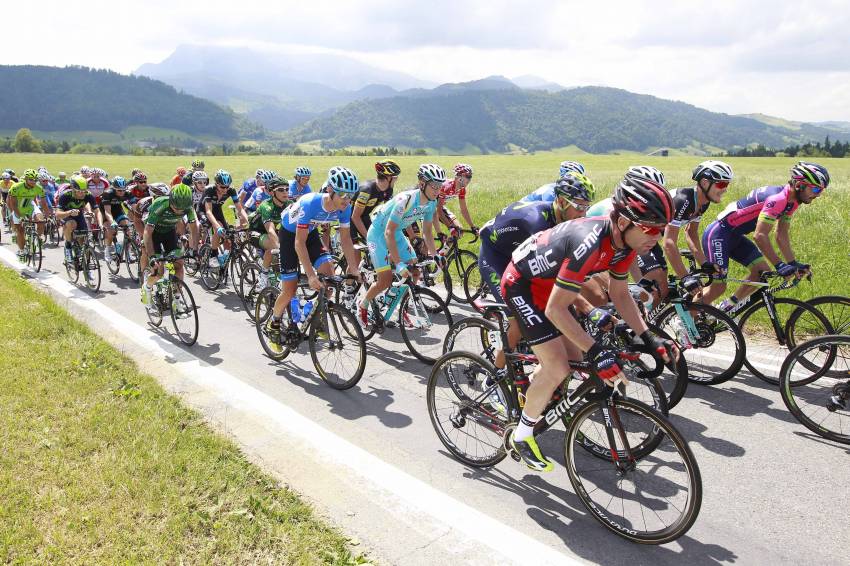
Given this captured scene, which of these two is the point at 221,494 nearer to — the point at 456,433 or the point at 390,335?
the point at 456,433

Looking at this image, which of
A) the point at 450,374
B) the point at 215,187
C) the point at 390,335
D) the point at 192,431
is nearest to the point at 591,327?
the point at 450,374

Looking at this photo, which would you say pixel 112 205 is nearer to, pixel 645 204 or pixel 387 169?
pixel 387 169

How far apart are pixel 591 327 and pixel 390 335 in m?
3.52

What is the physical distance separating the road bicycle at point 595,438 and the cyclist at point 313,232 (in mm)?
2321

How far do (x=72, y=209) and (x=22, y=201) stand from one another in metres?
3.49

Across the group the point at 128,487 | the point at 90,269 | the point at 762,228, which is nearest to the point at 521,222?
the point at 762,228

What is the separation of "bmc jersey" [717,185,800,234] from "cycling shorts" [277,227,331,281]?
536 centimetres

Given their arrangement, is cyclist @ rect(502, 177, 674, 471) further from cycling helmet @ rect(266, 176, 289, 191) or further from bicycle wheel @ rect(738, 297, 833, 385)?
cycling helmet @ rect(266, 176, 289, 191)

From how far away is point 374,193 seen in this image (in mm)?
10148

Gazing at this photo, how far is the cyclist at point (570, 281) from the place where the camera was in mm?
3598

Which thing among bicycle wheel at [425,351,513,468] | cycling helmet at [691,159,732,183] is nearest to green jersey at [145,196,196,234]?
bicycle wheel at [425,351,513,468]

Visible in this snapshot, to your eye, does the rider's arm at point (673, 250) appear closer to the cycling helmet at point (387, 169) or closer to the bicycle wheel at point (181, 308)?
the cycling helmet at point (387, 169)

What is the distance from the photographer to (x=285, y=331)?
7078 millimetres

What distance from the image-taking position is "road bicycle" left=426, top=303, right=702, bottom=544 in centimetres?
370
